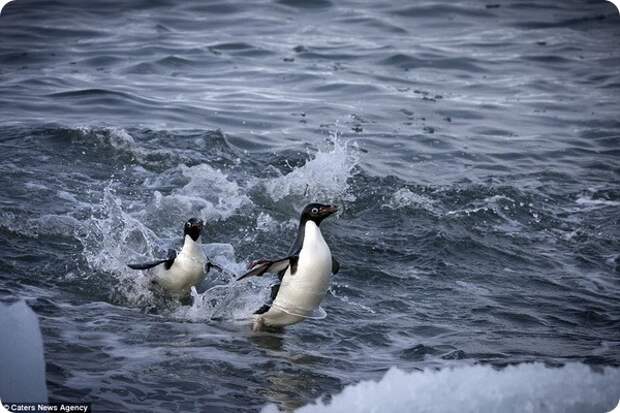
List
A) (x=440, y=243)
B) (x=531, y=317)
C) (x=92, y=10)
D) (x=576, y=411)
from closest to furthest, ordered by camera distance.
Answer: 1. (x=576, y=411)
2. (x=531, y=317)
3. (x=440, y=243)
4. (x=92, y=10)

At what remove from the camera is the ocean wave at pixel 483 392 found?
226 inches

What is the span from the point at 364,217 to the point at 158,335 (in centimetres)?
345

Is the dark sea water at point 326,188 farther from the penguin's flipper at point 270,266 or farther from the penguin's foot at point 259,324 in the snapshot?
the penguin's flipper at point 270,266

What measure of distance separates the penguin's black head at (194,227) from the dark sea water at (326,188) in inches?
19.5

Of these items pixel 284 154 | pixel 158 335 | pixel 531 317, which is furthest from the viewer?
pixel 284 154

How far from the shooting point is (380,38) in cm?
1631

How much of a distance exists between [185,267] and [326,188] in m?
2.87

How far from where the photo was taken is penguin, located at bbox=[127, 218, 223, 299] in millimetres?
7457

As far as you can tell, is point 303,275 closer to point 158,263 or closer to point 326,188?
point 158,263

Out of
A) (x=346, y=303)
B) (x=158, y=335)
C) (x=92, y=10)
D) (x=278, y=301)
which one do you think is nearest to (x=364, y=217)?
(x=346, y=303)

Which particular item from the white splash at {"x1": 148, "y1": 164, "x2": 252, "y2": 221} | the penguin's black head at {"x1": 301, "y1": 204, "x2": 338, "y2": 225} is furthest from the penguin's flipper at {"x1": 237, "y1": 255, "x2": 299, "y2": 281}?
the white splash at {"x1": 148, "y1": 164, "x2": 252, "y2": 221}

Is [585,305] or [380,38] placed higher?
[380,38]

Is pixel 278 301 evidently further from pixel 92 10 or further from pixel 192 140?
pixel 92 10

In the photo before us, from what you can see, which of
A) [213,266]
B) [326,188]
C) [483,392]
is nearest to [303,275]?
[213,266]
